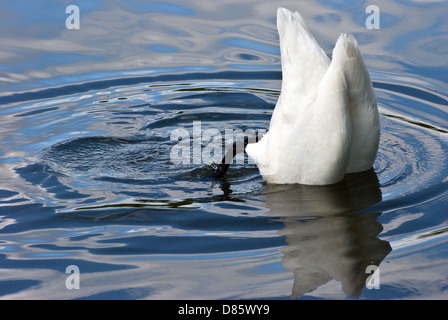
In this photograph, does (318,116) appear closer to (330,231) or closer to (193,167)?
(330,231)

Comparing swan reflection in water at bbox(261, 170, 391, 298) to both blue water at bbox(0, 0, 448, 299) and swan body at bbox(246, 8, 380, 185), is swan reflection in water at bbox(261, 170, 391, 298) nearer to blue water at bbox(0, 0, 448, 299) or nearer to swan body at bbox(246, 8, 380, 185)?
blue water at bbox(0, 0, 448, 299)

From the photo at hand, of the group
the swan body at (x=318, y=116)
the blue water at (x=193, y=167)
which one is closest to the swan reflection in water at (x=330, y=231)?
the blue water at (x=193, y=167)

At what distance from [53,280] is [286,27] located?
10.9 ft

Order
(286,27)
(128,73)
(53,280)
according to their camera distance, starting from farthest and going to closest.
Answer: (128,73) < (286,27) < (53,280)

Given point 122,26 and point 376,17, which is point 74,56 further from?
point 376,17

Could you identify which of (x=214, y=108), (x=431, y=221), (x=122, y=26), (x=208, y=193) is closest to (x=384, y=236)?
(x=431, y=221)

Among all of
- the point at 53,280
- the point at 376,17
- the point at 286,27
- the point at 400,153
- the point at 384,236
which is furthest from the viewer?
the point at 376,17

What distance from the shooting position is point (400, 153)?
7406 mm

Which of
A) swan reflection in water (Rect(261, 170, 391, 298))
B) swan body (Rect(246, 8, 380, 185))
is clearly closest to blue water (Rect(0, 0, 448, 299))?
swan reflection in water (Rect(261, 170, 391, 298))

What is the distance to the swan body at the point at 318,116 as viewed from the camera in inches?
235

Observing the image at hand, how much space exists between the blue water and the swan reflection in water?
18mm

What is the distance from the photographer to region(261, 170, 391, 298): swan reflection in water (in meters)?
5.10

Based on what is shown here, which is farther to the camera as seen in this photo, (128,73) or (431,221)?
(128,73)

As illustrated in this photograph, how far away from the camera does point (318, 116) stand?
20.1ft
